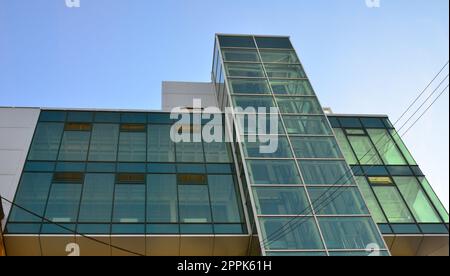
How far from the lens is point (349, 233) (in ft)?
50.7

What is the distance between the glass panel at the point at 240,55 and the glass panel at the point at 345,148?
6348 millimetres

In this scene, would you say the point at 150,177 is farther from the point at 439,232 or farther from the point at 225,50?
the point at 439,232

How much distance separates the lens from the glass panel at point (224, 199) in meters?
18.1

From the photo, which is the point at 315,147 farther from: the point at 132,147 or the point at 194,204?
the point at 132,147

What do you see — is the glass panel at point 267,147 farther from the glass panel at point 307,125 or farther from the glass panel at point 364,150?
the glass panel at point 364,150

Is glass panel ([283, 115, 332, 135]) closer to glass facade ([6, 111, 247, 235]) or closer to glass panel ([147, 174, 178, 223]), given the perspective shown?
glass facade ([6, 111, 247, 235])

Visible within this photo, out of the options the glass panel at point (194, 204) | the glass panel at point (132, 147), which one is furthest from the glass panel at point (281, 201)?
the glass panel at point (132, 147)

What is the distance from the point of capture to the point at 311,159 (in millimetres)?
18906

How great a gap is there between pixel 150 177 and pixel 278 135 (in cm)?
598

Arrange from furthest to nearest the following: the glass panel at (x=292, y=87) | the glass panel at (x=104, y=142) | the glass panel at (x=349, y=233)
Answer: the glass panel at (x=292, y=87) → the glass panel at (x=104, y=142) → the glass panel at (x=349, y=233)

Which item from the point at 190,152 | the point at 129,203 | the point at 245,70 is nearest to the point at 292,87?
the point at 245,70

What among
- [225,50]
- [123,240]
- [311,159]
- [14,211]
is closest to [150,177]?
[123,240]

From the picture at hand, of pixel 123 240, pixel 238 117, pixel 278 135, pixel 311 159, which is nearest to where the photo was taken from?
pixel 123 240

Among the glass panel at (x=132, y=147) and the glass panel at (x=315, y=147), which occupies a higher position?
the glass panel at (x=132, y=147)
